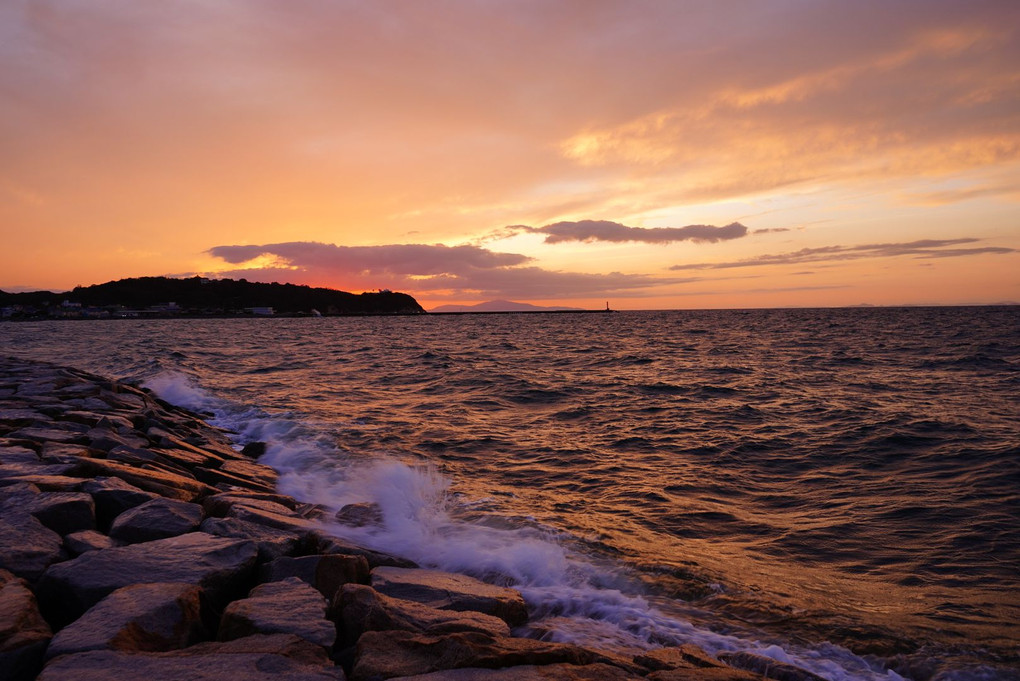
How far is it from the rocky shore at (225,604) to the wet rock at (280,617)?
0.04 ft

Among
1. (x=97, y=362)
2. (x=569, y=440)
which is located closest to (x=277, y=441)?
(x=569, y=440)

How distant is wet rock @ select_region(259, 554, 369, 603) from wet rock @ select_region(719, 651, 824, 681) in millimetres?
3040

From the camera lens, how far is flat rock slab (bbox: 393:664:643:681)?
335cm

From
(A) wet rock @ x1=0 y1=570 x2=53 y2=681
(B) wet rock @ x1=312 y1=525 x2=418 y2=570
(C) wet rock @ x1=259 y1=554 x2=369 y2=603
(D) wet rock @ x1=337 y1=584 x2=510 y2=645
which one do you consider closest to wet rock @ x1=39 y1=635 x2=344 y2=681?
(A) wet rock @ x1=0 y1=570 x2=53 y2=681

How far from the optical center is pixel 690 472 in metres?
10.4

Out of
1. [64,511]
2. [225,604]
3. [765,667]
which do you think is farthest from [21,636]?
[765,667]

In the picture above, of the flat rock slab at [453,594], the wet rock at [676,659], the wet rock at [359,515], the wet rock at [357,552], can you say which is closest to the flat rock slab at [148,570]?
the wet rock at [357,552]

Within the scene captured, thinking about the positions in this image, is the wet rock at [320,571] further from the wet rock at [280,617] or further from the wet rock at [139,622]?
Result: the wet rock at [139,622]

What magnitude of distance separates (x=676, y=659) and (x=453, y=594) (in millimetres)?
1779

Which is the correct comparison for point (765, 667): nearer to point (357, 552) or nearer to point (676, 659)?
point (676, 659)

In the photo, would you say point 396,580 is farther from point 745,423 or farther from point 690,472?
point 745,423

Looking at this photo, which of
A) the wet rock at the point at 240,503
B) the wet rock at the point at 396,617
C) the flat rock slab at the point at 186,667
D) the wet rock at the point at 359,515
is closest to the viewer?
the flat rock slab at the point at 186,667

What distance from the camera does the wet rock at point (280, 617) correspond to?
12.4 ft

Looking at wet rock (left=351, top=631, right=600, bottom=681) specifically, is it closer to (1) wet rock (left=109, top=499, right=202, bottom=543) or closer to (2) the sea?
(2) the sea
